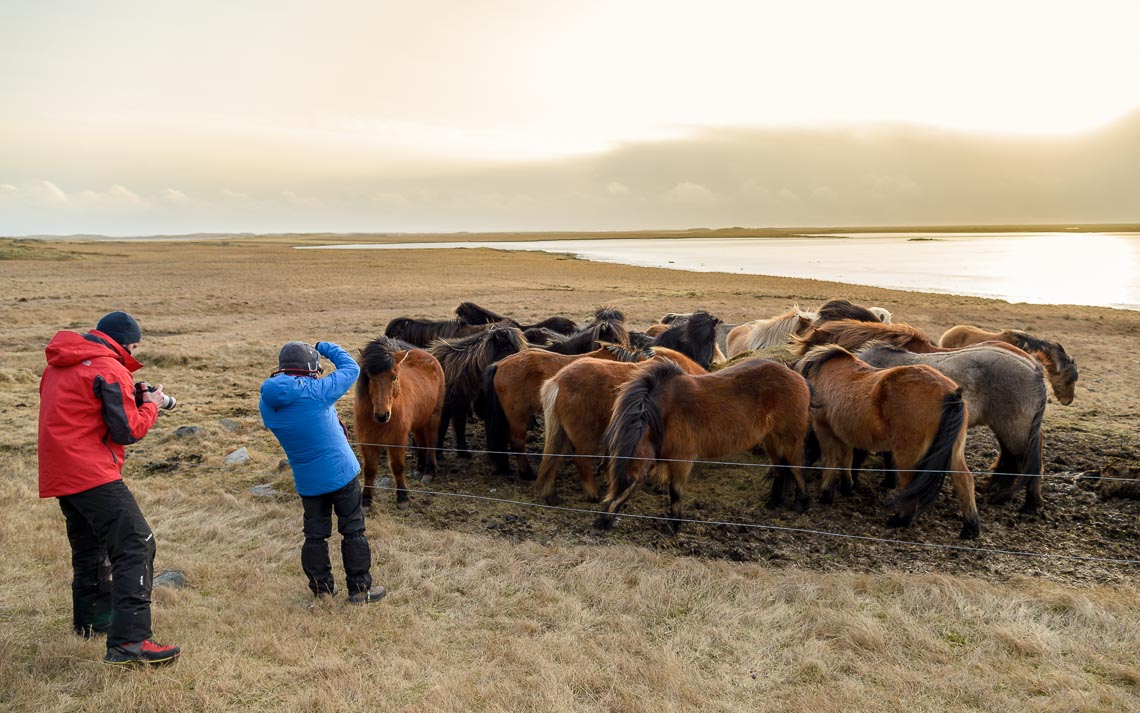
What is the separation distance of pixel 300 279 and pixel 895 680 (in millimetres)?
41191

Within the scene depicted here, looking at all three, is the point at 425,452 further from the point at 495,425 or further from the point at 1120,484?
the point at 1120,484

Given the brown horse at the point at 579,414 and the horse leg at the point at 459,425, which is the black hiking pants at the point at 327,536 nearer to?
the brown horse at the point at 579,414

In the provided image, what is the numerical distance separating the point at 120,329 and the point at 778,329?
9090 mm

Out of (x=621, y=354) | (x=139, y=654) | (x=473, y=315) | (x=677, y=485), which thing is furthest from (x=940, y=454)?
(x=473, y=315)

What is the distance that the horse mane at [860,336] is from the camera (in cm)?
804

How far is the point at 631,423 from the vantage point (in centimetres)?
587

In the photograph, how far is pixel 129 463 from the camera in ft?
25.3

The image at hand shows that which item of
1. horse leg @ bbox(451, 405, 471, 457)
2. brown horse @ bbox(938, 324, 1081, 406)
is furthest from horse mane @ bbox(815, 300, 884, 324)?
horse leg @ bbox(451, 405, 471, 457)

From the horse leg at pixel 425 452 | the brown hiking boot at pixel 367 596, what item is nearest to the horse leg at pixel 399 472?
the horse leg at pixel 425 452

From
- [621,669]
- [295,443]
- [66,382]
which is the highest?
[66,382]

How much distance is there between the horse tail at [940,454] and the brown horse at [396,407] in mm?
4857

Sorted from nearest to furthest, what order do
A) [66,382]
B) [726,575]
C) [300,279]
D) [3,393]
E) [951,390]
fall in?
[66,382], [726,575], [951,390], [3,393], [300,279]

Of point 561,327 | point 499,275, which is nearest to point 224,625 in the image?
point 561,327

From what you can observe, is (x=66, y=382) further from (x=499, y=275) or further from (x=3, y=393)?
(x=499, y=275)
